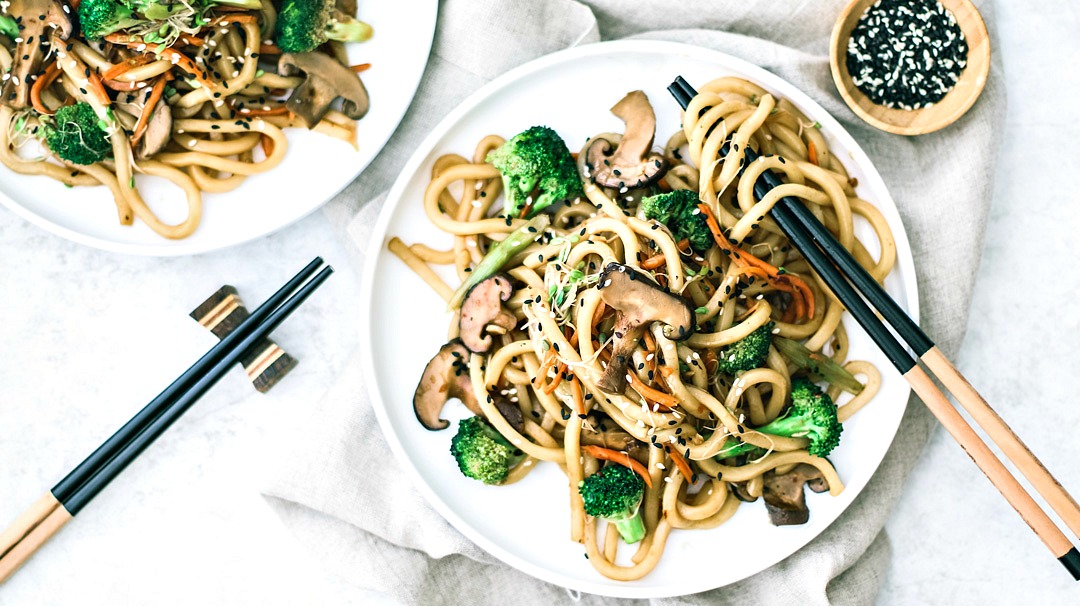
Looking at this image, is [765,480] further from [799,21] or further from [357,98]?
[357,98]

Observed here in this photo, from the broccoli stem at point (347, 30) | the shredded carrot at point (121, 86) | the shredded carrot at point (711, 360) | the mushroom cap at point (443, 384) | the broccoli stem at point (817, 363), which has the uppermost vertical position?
the broccoli stem at point (347, 30)

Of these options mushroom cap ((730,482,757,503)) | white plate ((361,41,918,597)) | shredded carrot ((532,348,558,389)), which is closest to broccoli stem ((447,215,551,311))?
white plate ((361,41,918,597))

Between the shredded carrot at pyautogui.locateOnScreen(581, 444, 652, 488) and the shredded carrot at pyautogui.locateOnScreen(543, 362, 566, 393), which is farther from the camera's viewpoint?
the shredded carrot at pyautogui.locateOnScreen(581, 444, 652, 488)

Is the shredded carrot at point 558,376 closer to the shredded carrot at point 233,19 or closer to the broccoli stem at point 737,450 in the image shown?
the broccoli stem at point 737,450

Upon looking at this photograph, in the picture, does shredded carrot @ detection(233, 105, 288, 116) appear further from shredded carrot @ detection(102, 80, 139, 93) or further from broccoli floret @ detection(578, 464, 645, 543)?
broccoli floret @ detection(578, 464, 645, 543)

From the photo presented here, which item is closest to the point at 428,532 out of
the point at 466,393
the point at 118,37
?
the point at 466,393

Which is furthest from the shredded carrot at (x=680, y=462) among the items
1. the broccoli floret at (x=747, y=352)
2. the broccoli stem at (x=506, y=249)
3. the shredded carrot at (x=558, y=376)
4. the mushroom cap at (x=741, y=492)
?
the broccoli stem at (x=506, y=249)

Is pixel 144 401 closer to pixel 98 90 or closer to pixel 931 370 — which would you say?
pixel 98 90
